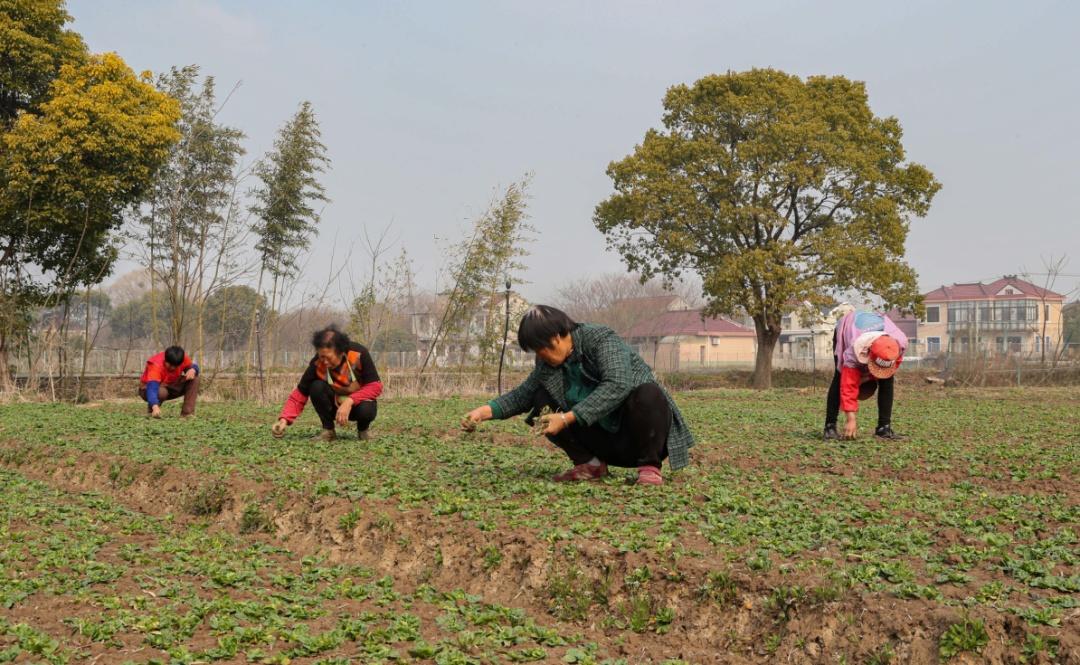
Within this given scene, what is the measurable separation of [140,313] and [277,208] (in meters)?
35.5

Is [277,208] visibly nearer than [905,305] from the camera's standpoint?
Yes

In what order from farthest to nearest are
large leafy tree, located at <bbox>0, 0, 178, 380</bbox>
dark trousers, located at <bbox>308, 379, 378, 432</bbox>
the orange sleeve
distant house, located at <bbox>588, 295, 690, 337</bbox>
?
distant house, located at <bbox>588, 295, 690, 337</bbox>
large leafy tree, located at <bbox>0, 0, 178, 380</bbox>
the orange sleeve
dark trousers, located at <bbox>308, 379, 378, 432</bbox>

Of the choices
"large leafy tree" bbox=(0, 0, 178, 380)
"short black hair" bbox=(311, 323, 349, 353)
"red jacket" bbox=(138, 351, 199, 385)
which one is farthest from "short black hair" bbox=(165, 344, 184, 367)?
"large leafy tree" bbox=(0, 0, 178, 380)

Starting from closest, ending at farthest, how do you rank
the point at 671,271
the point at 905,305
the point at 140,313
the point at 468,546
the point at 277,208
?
the point at 468,546, the point at 277,208, the point at 905,305, the point at 671,271, the point at 140,313

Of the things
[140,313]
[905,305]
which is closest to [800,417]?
[905,305]

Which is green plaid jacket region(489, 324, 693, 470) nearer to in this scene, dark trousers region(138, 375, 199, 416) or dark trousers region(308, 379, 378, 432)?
dark trousers region(308, 379, 378, 432)

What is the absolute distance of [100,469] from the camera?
7.49 meters

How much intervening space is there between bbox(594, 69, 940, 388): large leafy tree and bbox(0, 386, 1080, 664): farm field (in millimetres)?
18008

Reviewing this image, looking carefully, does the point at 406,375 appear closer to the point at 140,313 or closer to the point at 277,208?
the point at 277,208

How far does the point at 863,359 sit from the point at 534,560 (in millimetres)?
5157

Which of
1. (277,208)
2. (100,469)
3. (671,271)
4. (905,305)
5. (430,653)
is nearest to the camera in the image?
(430,653)

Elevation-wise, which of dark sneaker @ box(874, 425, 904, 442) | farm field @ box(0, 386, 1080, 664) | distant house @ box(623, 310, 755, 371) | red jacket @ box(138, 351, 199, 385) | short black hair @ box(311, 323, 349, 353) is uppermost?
distant house @ box(623, 310, 755, 371)

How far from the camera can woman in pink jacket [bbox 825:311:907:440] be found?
8.47 meters

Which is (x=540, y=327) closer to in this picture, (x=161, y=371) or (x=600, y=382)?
(x=600, y=382)
